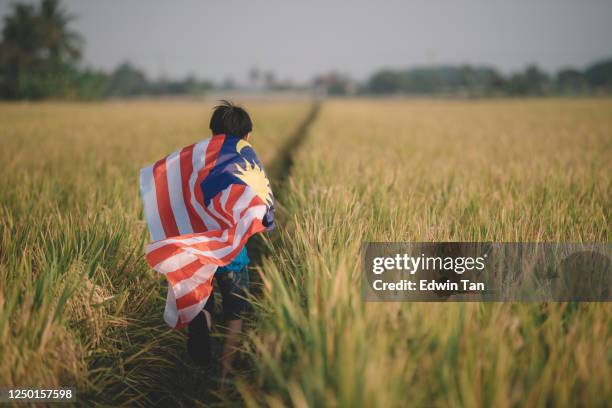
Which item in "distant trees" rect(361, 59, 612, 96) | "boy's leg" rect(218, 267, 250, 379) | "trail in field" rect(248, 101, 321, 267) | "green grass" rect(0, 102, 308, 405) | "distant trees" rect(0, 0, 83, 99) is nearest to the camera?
"green grass" rect(0, 102, 308, 405)

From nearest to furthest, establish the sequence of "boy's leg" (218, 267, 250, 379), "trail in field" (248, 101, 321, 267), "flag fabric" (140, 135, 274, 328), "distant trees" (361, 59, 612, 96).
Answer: "flag fabric" (140, 135, 274, 328), "boy's leg" (218, 267, 250, 379), "trail in field" (248, 101, 321, 267), "distant trees" (361, 59, 612, 96)

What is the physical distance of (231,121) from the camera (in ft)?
5.76

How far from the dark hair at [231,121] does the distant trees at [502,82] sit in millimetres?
57519

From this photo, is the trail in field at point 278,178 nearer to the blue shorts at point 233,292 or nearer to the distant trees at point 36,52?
the blue shorts at point 233,292

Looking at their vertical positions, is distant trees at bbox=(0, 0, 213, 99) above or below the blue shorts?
above

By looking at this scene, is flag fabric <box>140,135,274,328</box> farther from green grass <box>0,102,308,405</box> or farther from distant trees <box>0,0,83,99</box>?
distant trees <box>0,0,83,99</box>

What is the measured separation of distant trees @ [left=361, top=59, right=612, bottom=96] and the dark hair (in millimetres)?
57519

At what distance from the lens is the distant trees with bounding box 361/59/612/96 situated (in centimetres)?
5419

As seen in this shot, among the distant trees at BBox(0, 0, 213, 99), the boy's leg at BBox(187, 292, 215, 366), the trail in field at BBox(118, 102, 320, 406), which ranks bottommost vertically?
the trail in field at BBox(118, 102, 320, 406)

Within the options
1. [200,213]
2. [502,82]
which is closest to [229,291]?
[200,213]

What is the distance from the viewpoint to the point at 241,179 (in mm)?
1652

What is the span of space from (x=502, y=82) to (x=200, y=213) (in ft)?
207

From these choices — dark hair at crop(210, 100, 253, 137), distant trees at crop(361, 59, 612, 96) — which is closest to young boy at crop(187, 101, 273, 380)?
dark hair at crop(210, 100, 253, 137)

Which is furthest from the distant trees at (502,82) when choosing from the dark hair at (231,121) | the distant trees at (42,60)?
the dark hair at (231,121)
